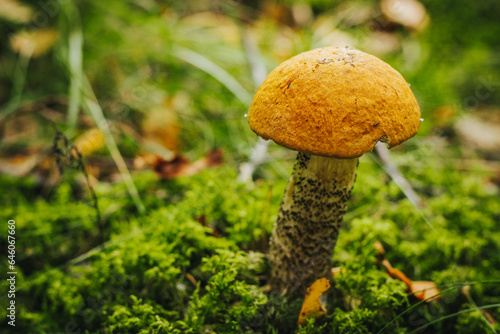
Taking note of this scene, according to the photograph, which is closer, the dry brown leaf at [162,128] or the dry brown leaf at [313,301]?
the dry brown leaf at [313,301]

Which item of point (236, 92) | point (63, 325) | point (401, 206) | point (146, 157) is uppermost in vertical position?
point (236, 92)

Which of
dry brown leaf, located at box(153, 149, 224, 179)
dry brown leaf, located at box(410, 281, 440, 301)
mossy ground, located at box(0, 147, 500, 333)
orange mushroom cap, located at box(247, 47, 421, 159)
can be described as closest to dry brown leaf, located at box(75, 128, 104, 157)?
mossy ground, located at box(0, 147, 500, 333)

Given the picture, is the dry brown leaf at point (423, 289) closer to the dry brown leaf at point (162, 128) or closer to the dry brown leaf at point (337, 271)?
the dry brown leaf at point (337, 271)

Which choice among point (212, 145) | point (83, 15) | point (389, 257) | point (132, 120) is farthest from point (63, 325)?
point (83, 15)

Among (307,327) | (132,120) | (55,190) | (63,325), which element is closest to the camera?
(307,327)

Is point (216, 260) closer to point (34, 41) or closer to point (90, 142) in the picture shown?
point (90, 142)

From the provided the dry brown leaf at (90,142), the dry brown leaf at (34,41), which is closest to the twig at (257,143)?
the dry brown leaf at (90,142)

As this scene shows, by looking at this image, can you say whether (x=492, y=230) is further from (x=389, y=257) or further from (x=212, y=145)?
(x=212, y=145)

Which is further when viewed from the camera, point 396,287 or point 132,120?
point 132,120
